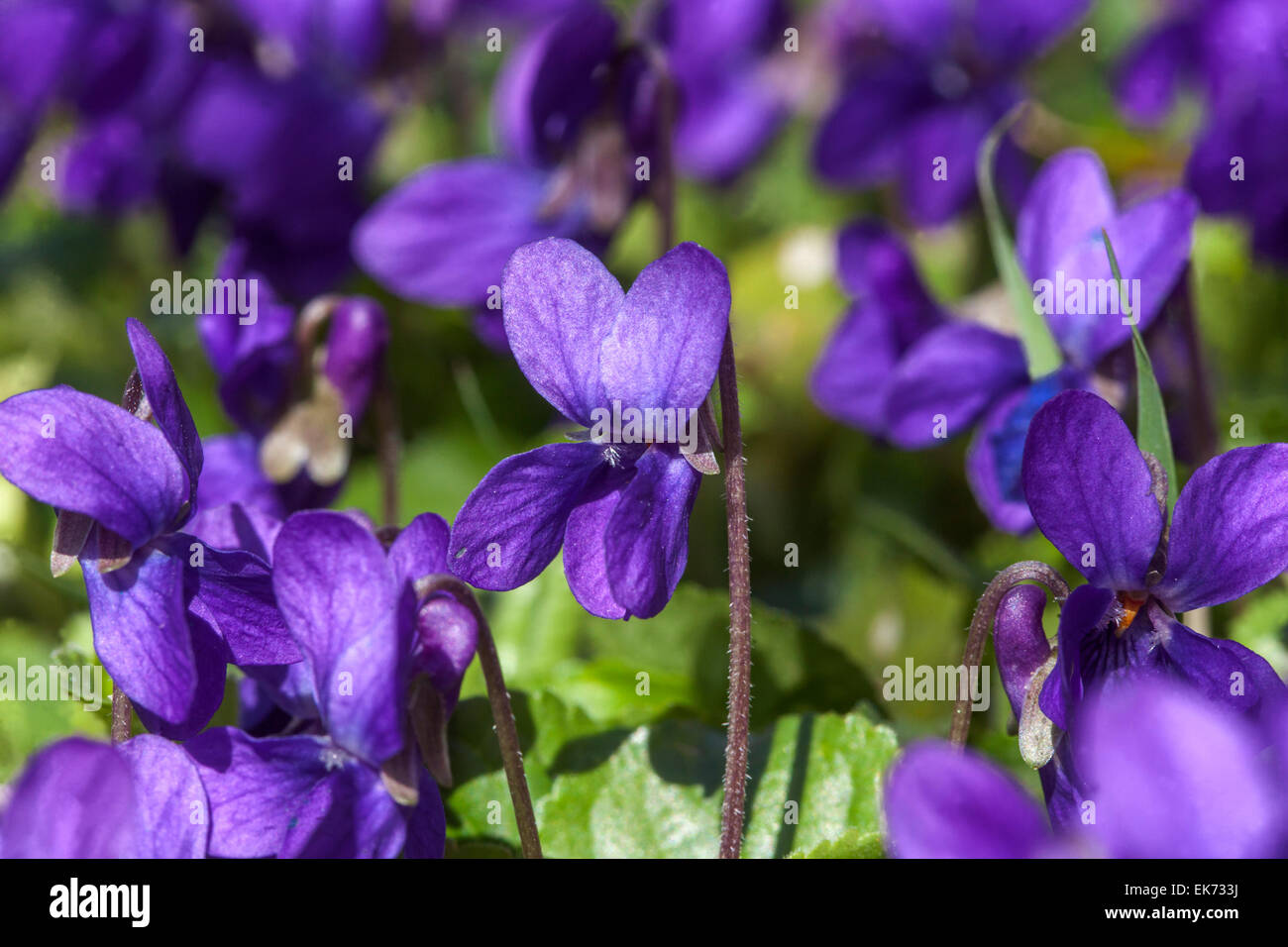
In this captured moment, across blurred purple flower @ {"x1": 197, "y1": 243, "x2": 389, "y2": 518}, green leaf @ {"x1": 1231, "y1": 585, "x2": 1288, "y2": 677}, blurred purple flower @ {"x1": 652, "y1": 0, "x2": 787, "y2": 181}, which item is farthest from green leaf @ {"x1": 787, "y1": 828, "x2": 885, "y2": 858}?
blurred purple flower @ {"x1": 652, "y1": 0, "x2": 787, "y2": 181}

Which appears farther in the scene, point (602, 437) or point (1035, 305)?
point (1035, 305)

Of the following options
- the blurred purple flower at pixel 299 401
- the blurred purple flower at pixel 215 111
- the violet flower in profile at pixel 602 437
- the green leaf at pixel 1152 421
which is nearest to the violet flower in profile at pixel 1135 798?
the violet flower in profile at pixel 602 437

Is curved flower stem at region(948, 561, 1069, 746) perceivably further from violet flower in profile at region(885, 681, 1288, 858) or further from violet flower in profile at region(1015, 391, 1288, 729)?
violet flower in profile at region(885, 681, 1288, 858)

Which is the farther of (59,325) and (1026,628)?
(59,325)

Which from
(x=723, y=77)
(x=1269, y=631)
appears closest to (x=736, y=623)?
(x=1269, y=631)

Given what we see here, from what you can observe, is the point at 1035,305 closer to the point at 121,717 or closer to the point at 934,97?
the point at 121,717

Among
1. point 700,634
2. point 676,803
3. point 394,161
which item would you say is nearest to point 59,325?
point 394,161
